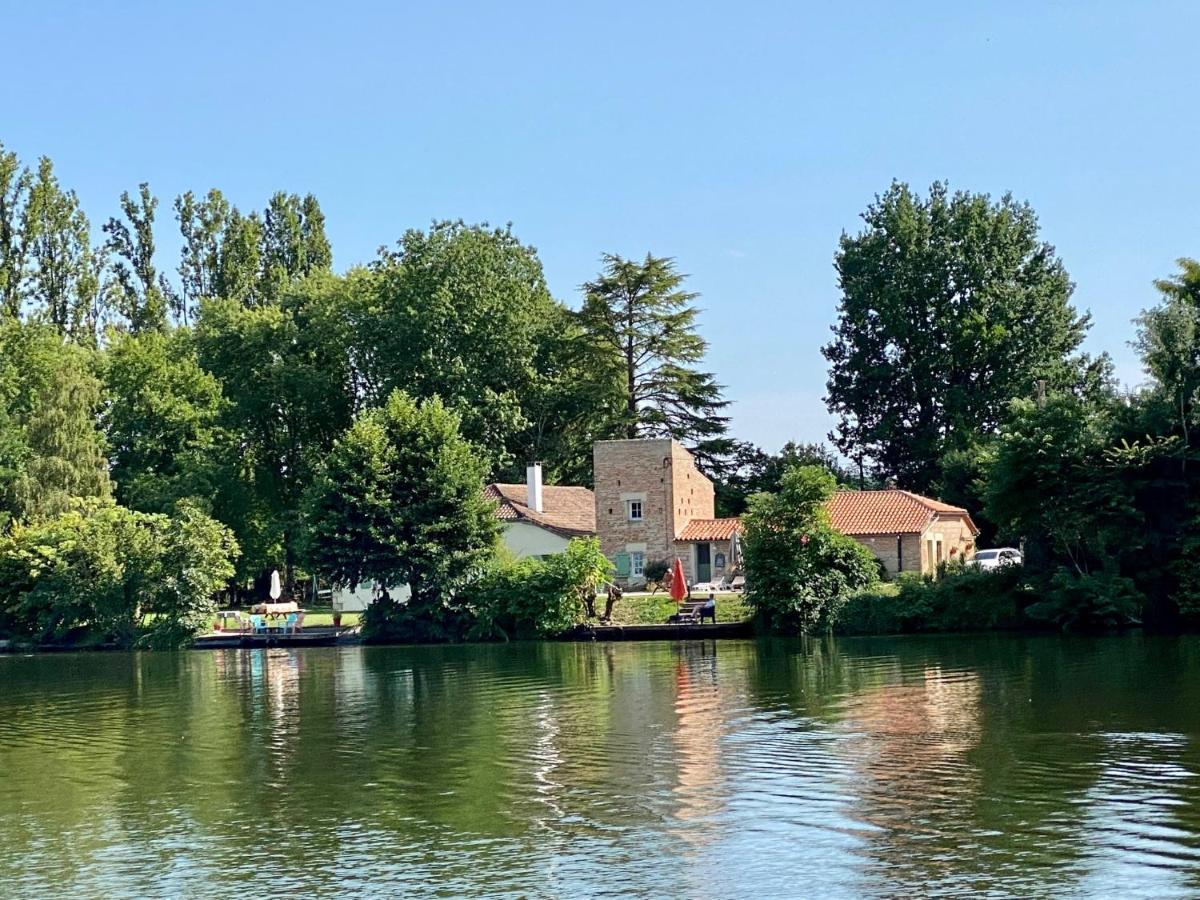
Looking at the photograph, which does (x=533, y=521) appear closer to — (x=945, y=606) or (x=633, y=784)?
(x=945, y=606)

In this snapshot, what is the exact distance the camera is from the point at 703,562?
6550 cm

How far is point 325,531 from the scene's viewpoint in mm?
58406

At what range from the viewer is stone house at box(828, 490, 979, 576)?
6099 cm

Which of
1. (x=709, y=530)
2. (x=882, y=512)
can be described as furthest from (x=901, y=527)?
(x=709, y=530)

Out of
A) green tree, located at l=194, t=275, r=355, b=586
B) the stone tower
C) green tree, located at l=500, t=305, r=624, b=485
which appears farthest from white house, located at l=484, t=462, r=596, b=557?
green tree, located at l=194, t=275, r=355, b=586

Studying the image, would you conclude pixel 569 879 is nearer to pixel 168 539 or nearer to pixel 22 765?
pixel 22 765

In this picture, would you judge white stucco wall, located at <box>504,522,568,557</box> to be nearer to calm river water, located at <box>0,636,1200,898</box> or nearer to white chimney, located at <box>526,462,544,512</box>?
white chimney, located at <box>526,462,544,512</box>

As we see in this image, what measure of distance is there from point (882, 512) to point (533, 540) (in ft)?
51.6

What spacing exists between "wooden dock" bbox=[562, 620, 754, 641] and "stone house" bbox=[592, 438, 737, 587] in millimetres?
9257

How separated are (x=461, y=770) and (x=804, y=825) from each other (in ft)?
24.6

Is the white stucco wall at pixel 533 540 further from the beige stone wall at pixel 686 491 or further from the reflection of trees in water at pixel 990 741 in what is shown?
the reflection of trees in water at pixel 990 741

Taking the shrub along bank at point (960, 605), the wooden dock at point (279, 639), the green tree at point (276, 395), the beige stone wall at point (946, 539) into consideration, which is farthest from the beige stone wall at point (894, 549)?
the green tree at point (276, 395)

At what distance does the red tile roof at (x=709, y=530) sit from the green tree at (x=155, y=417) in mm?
24934

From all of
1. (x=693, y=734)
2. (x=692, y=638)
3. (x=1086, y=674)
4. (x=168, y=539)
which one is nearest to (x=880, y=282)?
A: (x=692, y=638)
